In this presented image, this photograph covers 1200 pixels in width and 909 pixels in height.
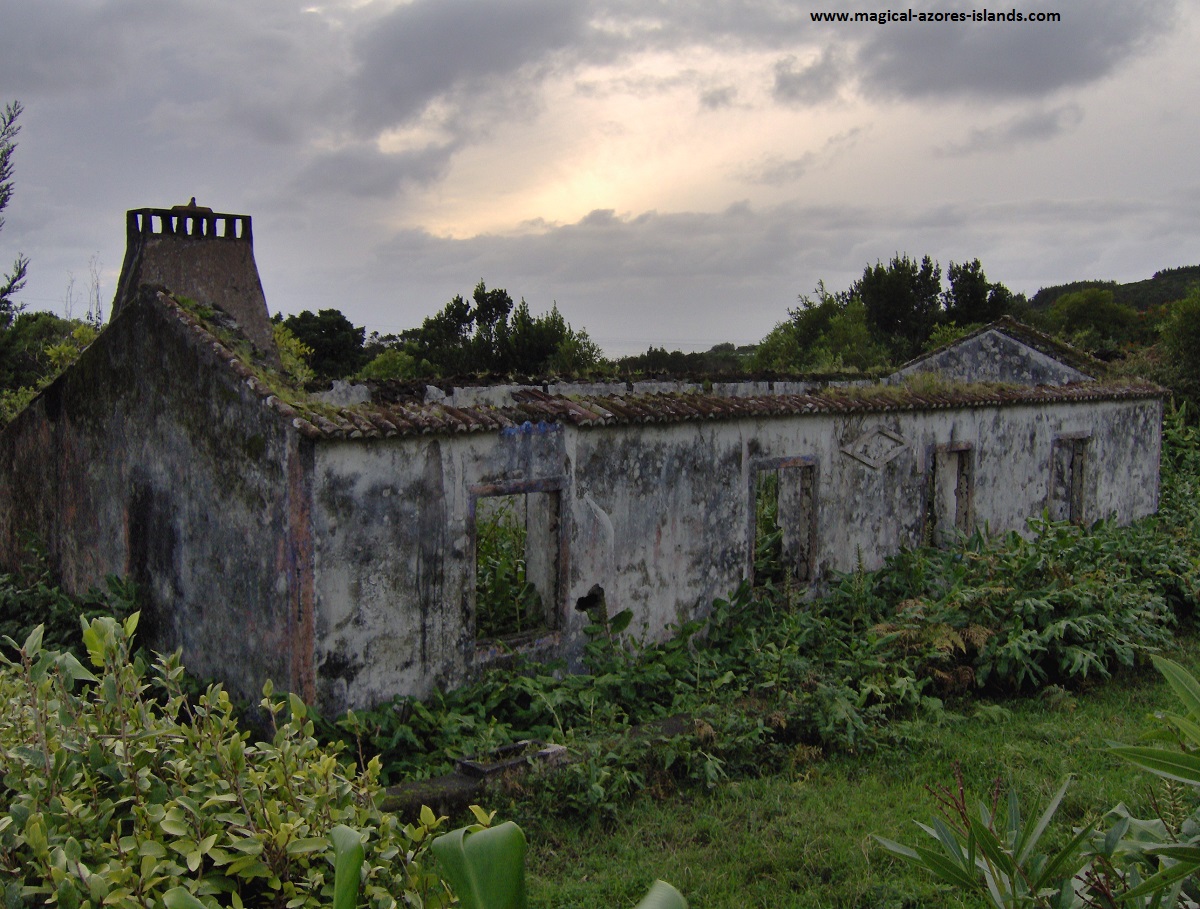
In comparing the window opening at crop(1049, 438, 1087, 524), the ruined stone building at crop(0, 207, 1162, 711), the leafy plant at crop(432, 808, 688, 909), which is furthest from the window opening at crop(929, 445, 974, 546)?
the leafy plant at crop(432, 808, 688, 909)

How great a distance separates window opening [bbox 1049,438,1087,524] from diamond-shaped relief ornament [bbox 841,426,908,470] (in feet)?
14.2

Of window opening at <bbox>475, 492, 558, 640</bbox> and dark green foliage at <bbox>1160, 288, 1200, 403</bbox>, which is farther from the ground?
dark green foliage at <bbox>1160, 288, 1200, 403</bbox>

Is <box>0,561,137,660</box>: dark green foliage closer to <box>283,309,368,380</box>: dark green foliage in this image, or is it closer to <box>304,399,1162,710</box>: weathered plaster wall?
<box>304,399,1162,710</box>: weathered plaster wall

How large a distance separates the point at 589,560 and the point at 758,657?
161 cm

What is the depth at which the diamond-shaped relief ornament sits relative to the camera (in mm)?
10945

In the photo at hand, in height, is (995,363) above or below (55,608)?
above

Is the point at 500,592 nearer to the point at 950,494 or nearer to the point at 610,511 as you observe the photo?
the point at 610,511

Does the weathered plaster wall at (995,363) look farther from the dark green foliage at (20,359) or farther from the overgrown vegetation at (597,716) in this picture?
the dark green foliage at (20,359)

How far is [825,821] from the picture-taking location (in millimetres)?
6145

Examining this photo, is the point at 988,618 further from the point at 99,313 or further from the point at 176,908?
the point at 99,313

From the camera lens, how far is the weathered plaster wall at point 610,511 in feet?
23.7

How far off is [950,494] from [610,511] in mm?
5519

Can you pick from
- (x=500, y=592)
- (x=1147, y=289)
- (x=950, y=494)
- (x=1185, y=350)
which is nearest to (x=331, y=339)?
(x=1185, y=350)

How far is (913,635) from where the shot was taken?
8.91 m
